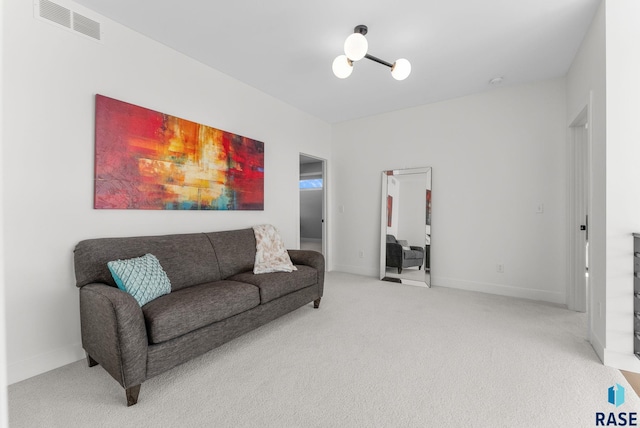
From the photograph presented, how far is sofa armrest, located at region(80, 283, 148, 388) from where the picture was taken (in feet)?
5.82

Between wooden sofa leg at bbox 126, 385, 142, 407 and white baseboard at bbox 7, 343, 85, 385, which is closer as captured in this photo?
wooden sofa leg at bbox 126, 385, 142, 407

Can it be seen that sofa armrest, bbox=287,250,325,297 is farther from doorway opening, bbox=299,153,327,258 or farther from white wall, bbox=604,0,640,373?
doorway opening, bbox=299,153,327,258

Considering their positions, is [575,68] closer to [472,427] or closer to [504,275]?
[504,275]

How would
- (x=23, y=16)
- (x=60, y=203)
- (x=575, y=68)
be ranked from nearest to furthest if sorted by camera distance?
(x=23, y=16)
(x=60, y=203)
(x=575, y=68)

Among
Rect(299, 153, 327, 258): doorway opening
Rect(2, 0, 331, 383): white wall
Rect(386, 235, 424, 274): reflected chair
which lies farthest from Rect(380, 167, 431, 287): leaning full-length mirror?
Rect(299, 153, 327, 258): doorway opening

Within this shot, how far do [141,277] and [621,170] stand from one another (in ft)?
11.3

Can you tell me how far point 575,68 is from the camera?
3.11m

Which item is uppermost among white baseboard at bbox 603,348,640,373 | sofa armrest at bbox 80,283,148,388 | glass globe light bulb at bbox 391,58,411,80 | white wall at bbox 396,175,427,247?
glass globe light bulb at bbox 391,58,411,80

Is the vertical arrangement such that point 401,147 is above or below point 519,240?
above

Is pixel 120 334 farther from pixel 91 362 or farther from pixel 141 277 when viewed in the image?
pixel 91 362

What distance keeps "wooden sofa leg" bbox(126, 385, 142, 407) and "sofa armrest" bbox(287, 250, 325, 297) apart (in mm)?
1849

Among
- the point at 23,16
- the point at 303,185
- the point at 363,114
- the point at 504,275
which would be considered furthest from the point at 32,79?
the point at 303,185

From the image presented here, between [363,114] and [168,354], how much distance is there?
4.09 m

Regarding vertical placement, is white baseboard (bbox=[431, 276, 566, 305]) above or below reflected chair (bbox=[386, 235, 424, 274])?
below
